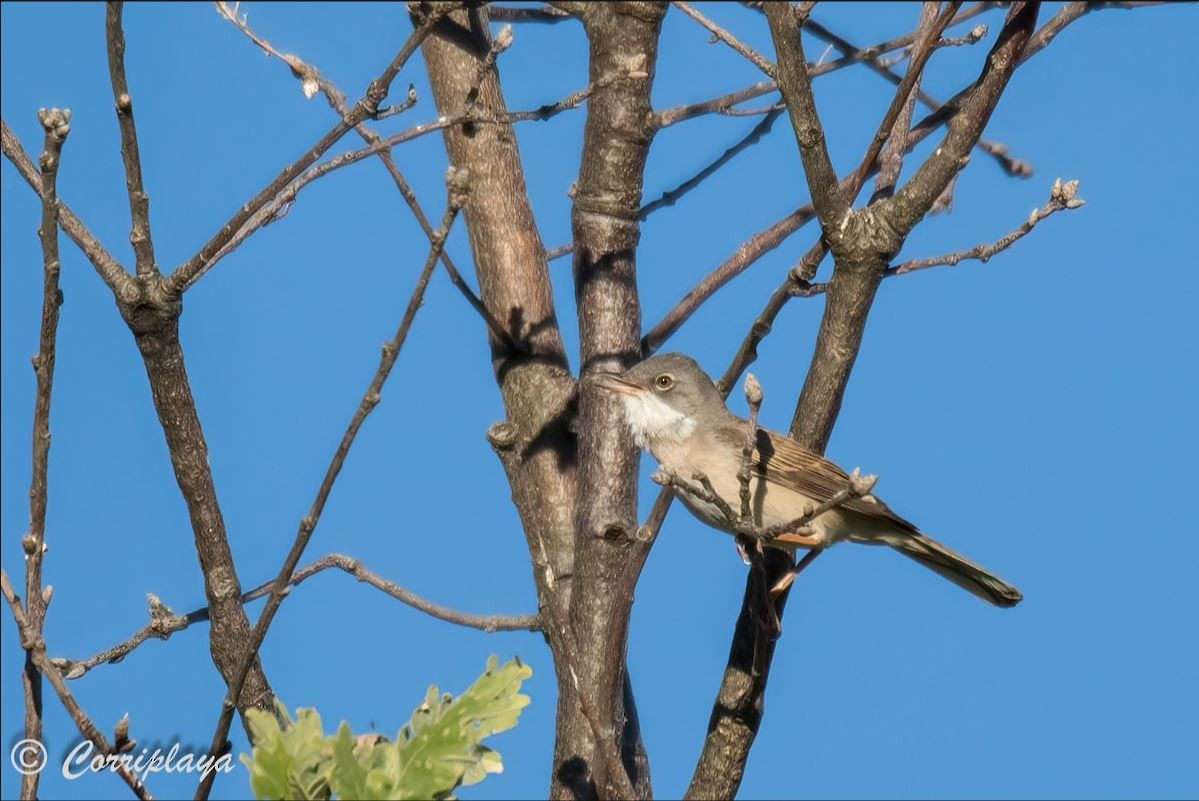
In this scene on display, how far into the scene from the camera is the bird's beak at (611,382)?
5027 mm

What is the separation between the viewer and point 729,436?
5914 millimetres

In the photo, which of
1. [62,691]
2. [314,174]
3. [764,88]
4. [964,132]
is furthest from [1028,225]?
[62,691]

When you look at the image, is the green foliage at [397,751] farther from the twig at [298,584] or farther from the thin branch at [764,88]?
the thin branch at [764,88]

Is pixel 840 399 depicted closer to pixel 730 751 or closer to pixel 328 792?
pixel 730 751

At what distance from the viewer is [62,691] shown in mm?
3107

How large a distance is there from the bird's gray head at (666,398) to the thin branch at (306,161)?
70.9 inches

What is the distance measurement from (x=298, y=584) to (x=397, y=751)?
128 centimetres

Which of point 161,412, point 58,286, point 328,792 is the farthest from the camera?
point 161,412

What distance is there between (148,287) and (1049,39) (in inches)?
126

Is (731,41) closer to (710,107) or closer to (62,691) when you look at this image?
(710,107)

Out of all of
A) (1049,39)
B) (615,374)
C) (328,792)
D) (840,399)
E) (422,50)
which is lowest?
(328,792)

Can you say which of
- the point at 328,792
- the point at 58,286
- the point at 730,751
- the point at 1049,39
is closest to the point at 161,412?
the point at 58,286

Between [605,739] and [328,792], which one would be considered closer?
[328,792]

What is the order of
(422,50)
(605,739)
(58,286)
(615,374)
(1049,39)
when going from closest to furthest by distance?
1. (58,286)
2. (605,739)
3. (1049,39)
4. (615,374)
5. (422,50)
